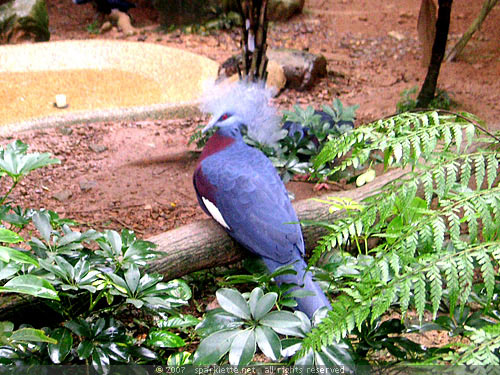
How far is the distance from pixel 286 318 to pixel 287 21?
5.82 metres

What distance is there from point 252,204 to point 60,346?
0.77m

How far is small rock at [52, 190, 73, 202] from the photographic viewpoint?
272 cm

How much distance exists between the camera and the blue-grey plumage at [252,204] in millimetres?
1651

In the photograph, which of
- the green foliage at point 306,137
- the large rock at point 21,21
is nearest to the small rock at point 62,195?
the green foliage at point 306,137

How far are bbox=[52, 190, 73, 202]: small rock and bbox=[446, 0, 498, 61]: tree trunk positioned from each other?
11.9 feet

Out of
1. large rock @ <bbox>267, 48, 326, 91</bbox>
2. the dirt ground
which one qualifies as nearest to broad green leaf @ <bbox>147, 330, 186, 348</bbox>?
the dirt ground

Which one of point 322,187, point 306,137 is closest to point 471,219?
point 322,187

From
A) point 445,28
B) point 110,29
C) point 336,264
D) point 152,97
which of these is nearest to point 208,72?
point 152,97

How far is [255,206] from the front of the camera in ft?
5.71

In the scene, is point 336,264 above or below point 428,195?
below

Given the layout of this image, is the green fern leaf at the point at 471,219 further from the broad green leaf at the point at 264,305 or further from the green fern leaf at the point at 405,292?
the broad green leaf at the point at 264,305

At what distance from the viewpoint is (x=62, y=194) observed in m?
2.76

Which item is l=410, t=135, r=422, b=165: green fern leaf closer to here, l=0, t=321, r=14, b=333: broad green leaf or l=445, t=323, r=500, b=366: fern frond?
l=445, t=323, r=500, b=366: fern frond

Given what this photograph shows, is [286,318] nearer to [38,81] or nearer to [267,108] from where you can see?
[267,108]
